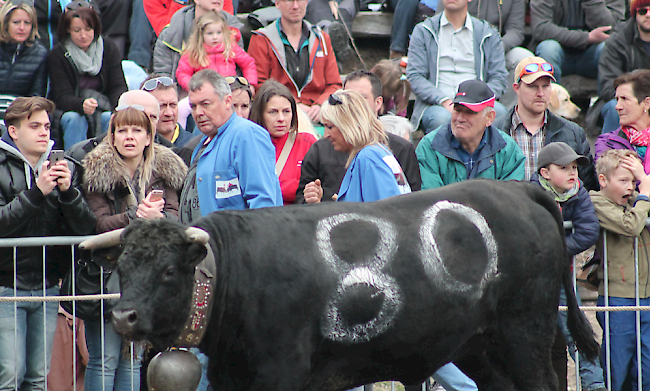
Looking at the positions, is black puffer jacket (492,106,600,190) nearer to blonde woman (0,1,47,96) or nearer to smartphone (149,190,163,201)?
smartphone (149,190,163,201)

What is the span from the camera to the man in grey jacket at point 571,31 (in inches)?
365

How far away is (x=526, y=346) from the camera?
4238mm

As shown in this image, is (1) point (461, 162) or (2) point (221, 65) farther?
(2) point (221, 65)

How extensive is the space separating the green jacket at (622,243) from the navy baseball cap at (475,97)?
1102 millimetres

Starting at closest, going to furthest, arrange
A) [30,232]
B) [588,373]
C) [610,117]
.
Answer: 1. [30,232]
2. [588,373]
3. [610,117]

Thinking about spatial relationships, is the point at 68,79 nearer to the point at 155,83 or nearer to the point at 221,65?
the point at 155,83

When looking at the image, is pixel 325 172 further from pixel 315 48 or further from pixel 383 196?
pixel 315 48

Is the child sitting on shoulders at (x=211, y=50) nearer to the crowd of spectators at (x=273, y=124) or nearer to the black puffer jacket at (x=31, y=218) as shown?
the crowd of spectators at (x=273, y=124)

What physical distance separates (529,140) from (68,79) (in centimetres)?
446

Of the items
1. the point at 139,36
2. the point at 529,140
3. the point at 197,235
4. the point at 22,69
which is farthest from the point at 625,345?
the point at 139,36

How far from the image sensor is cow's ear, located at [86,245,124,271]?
374 centimetres

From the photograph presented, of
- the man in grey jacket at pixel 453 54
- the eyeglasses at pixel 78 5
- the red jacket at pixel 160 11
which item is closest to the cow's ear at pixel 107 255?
the eyeglasses at pixel 78 5

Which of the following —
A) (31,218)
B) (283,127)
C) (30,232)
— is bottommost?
(30,232)

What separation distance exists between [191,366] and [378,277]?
104 centimetres
